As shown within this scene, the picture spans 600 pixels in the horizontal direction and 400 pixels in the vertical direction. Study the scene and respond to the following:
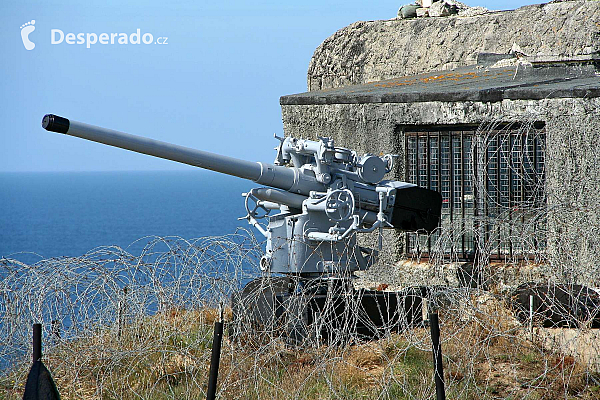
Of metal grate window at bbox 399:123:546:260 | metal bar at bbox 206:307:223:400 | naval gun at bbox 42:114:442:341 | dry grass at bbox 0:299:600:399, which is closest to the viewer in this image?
metal bar at bbox 206:307:223:400

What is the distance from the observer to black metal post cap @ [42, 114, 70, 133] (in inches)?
261

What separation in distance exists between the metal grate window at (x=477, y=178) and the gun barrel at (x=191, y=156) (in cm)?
197

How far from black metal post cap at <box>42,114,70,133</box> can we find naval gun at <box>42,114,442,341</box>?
2.77 ft

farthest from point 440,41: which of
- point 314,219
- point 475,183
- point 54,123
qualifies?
point 54,123

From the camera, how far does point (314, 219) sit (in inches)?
308

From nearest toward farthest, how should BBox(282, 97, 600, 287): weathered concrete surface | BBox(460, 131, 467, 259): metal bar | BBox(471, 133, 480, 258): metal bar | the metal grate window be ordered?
BBox(282, 97, 600, 287): weathered concrete surface < the metal grate window < BBox(471, 133, 480, 258): metal bar < BBox(460, 131, 467, 259): metal bar

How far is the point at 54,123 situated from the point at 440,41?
973 centimetres

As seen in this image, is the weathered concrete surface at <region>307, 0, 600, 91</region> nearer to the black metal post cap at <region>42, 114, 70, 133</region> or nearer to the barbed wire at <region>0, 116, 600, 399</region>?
the barbed wire at <region>0, 116, 600, 399</region>

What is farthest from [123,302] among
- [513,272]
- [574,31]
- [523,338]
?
[574,31]

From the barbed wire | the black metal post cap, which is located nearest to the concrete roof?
the barbed wire

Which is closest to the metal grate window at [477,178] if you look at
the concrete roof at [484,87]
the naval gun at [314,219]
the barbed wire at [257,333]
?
the concrete roof at [484,87]

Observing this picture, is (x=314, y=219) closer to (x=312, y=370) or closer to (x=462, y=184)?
(x=312, y=370)

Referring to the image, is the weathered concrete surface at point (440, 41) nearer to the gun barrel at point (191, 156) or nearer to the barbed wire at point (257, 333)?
the barbed wire at point (257, 333)

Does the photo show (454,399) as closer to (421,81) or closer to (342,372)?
(342,372)
